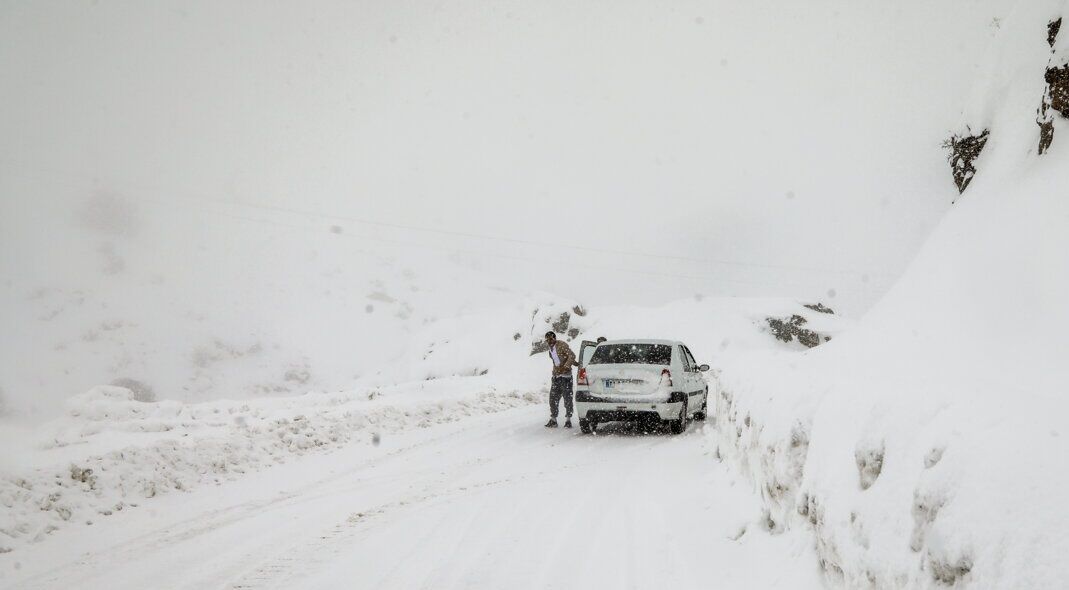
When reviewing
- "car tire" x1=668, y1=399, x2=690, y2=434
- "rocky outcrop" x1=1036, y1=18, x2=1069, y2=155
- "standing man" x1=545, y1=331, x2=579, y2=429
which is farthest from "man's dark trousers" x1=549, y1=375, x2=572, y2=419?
"rocky outcrop" x1=1036, y1=18, x2=1069, y2=155

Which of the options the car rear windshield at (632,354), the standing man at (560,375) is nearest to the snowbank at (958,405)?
the car rear windshield at (632,354)

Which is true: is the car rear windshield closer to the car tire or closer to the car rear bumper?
the car rear bumper

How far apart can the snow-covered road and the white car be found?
2.56 metres

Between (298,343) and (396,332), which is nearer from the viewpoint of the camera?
(298,343)

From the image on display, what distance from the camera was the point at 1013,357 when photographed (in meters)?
3.91

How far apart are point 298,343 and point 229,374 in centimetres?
774

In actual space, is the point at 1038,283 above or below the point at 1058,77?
below

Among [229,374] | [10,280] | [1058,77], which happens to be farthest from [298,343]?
[1058,77]

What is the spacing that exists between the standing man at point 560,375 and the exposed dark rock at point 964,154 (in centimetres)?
739

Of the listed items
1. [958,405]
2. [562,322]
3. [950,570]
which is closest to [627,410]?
[958,405]

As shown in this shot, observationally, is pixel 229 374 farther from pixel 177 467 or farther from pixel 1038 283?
pixel 1038 283

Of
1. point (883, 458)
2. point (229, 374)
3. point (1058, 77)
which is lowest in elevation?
point (229, 374)

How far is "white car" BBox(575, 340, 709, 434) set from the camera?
431 inches

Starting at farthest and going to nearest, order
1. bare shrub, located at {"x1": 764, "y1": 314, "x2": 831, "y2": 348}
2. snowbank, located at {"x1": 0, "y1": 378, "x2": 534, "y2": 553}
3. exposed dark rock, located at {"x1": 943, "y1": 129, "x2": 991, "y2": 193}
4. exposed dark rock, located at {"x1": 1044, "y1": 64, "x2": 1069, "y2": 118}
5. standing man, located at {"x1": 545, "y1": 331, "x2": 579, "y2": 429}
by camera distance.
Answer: bare shrub, located at {"x1": 764, "y1": 314, "x2": 831, "y2": 348}, standing man, located at {"x1": 545, "y1": 331, "x2": 579, "y2": 429}, exposed dark rock, located at {"x1": 943, "y1": 129, "x2": 991, "y2": 193}, snowbank, located at {"x1": 0, "y1": 378, "x2": 534, "y2": 553}, exposed dark rock, located at {"x1": 1044, "y1": 64, "x2": 1069, "y2": 118}
